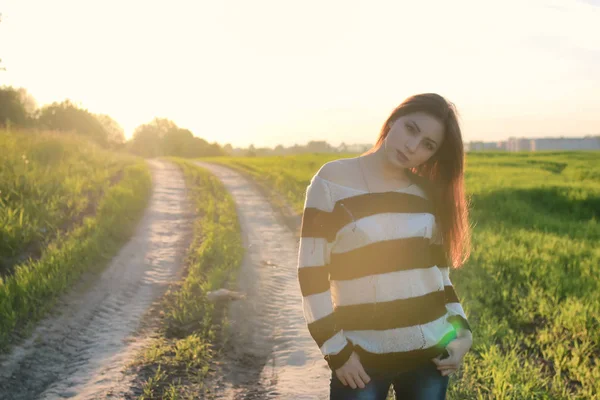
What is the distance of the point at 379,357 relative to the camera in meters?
1.78

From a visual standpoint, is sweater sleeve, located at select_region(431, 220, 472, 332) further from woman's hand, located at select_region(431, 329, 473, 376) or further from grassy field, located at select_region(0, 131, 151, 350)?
grassy field, located at select_region(0, 131, 151, 350)

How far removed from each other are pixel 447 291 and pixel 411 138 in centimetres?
69

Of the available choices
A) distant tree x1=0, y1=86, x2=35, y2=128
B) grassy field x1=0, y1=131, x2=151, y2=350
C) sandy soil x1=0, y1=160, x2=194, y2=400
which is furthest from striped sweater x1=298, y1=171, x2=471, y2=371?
distant tree x1=0, y1=86, x2=35, y2=128

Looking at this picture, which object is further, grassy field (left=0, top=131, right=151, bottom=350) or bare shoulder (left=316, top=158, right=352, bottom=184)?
grassy field (left=0, top=131, right=151, bottom=350)

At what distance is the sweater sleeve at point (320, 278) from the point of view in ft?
5.57

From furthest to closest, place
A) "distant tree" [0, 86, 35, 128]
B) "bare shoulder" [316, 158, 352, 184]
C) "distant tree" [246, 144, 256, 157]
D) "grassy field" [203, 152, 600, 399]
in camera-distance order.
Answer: "distant tree" [246, 144, 256, 157] → "distant tree" [0, 86, 35, 128] → "grassy field" [203, 152, 600, 399] → "bare shoulder" [316, 158, 352, 184]

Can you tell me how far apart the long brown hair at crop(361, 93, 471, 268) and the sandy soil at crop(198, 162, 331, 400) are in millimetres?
2150

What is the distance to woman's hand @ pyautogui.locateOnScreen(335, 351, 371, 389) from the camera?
1710 mm

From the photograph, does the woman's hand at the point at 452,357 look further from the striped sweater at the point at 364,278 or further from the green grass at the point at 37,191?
the green grass at the point at 37,191

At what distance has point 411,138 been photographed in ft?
6.14

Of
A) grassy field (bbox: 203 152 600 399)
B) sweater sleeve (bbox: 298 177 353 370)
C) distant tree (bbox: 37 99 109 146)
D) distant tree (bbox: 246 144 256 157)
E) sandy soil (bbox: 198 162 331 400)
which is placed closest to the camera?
sweater sleeve (bbox: 298 177 353 370)

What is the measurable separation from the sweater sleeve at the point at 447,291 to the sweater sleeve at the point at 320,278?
0.52m

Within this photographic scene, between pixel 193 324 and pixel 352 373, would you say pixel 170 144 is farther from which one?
pixel 352 373

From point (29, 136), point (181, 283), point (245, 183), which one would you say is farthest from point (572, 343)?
point (29, 136)
